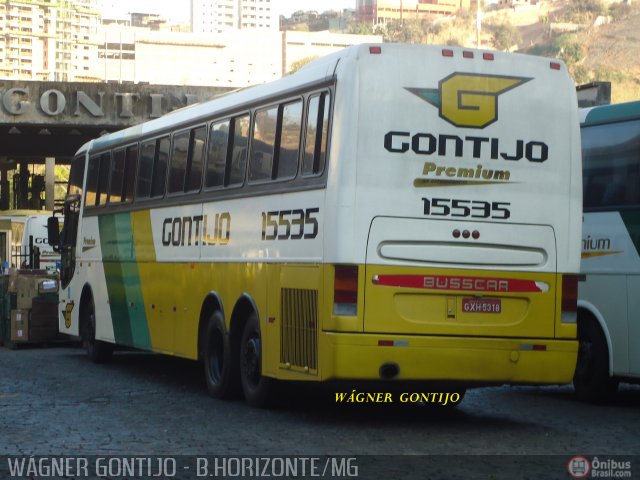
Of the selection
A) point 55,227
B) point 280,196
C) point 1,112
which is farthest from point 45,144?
point 280,196

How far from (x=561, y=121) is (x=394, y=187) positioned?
170 cm

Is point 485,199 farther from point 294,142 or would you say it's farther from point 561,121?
point 294,142

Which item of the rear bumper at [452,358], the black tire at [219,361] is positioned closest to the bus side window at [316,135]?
the rear bumper at [452,358]

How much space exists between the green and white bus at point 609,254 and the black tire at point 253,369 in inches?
138

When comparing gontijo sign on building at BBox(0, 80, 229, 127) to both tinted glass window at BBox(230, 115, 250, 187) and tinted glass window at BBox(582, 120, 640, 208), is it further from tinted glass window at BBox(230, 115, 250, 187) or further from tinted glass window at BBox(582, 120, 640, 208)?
tinted glass window at BBox(582, 120, 640, 208)

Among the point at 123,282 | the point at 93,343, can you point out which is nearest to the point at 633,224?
the point at 123,282

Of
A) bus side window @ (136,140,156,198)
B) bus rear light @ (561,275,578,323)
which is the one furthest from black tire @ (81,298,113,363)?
bus rear light @ (561,275,578,323)

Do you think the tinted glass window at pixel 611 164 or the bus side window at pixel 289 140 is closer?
the bus side window at pixel 289 140

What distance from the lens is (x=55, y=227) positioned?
2102 centimetres

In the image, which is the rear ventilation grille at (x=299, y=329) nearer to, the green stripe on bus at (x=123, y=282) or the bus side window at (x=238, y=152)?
the bus side window at (x=238, y=152)

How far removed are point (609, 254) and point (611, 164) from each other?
916mm

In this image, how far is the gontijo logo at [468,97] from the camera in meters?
11.4

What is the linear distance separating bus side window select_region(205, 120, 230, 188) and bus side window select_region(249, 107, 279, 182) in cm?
84

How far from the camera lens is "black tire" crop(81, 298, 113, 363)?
765 inches
